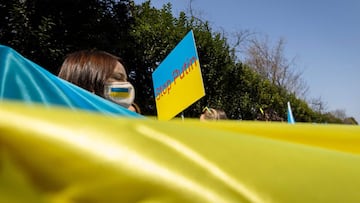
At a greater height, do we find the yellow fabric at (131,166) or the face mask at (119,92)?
the face mask at (119,92)

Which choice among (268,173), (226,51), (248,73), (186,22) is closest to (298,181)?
(268,173)

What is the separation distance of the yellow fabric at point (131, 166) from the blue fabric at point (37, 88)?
789mm

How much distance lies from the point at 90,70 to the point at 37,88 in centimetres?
41

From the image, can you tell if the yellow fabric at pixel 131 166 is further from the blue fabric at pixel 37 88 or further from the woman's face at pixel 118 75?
the woman's face at pixel 118 75

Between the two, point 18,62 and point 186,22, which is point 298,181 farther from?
point 186,22

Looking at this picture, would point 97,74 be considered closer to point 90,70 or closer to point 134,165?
point 90,70

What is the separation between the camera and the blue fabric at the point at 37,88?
1317 millimetres

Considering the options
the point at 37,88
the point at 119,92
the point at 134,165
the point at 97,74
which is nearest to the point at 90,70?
the point at 97,74

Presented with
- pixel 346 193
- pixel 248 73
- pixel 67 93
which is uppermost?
pixel 248 73

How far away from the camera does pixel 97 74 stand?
1.82 metres

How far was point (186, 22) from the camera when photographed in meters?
11.3

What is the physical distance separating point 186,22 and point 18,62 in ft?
32.7

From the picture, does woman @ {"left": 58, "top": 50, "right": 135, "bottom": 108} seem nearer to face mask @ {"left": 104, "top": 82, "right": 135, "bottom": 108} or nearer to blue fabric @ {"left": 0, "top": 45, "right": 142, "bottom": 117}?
face mask @ {"left": 104, "top": 82, "right": 135, "bottom": 108}

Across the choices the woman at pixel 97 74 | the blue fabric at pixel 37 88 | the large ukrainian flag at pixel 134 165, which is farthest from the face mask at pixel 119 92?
the large ukrainian flag at pixel 134 165
